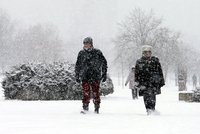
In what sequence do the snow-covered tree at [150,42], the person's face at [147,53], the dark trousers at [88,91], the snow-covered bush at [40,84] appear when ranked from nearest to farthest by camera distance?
the dark trousers at [88,91], the person's face at [147,53], the snow-covered bush at [40,84], the snow-covered tree at [150,42]

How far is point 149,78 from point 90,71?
4.37 ft

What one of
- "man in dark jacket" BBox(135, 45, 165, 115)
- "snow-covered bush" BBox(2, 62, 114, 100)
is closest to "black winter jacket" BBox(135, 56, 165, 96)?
"man in dark jacket" BBox(135, 45, 165, 115)

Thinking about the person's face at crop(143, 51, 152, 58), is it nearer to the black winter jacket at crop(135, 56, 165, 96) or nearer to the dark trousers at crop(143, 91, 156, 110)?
the black winter jacket at crop(135, 56, 165, 96)

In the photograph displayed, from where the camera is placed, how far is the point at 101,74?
10227mm

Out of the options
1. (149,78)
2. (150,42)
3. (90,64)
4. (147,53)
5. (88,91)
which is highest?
(150,42)

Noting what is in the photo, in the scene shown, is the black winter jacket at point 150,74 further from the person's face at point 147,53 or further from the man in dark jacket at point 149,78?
the person's face at point 147,53

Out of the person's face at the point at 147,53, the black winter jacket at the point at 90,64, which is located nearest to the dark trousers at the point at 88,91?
the black winter jacket at the point at 90,64

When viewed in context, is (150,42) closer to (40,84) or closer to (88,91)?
(40,84)

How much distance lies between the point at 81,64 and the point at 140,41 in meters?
43.0

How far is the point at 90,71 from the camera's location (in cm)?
1020

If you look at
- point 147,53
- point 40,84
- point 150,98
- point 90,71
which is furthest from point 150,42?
point 90,71

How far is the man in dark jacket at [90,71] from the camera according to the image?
400 inches

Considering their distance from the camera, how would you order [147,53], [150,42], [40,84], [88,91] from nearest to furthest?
[88,91]
[147,53]
[40,84]
[150,42]

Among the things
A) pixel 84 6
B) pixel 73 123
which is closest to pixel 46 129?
pixel 73 123
